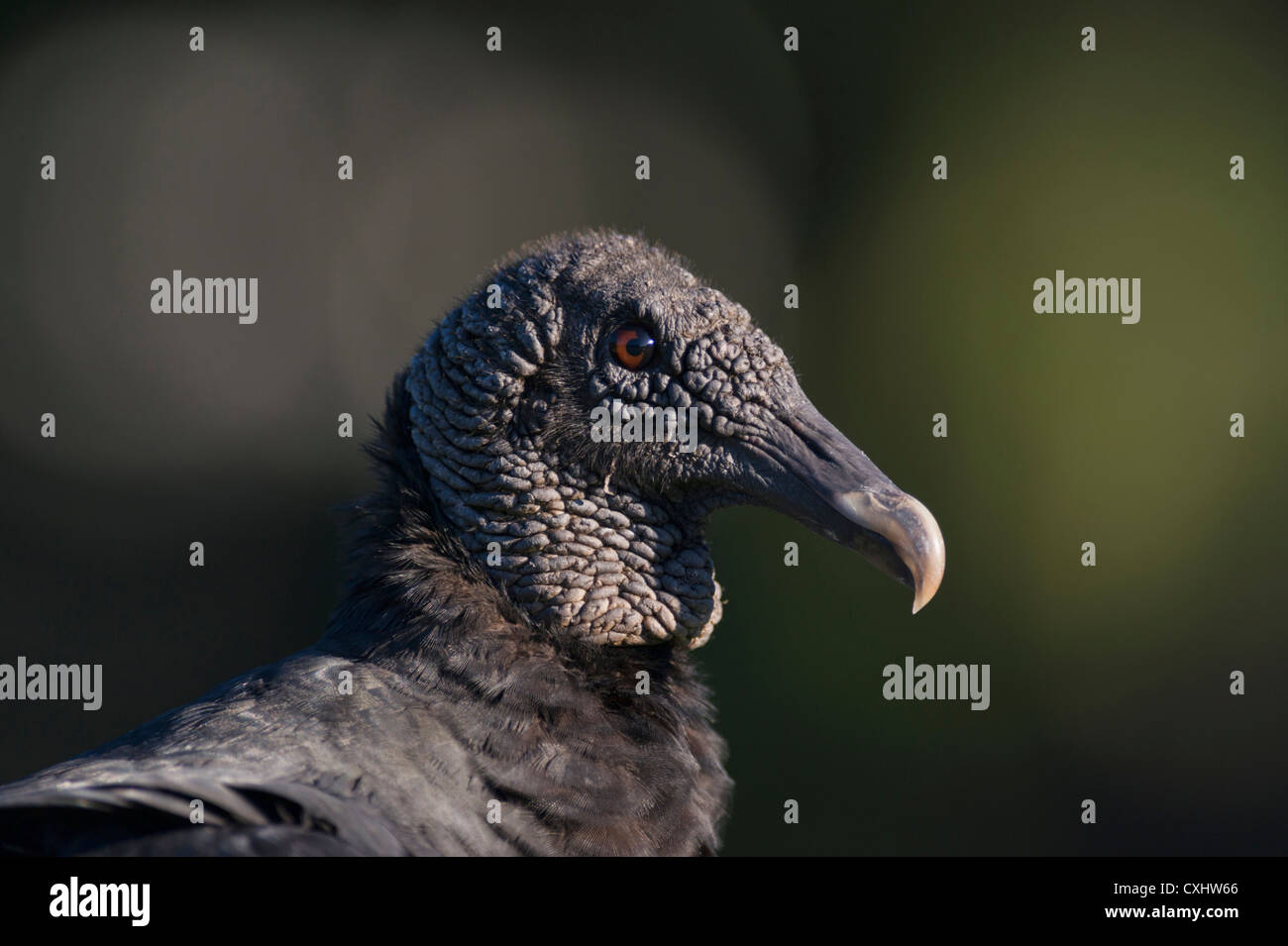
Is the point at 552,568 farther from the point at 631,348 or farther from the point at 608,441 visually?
the point at 631,348

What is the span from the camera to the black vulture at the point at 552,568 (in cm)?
296

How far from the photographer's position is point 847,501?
3.18 m

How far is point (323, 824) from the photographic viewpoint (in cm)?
Answer: 262

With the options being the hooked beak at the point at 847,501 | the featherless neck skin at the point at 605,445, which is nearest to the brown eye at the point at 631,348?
the featherless neck skin at the point at 605,445

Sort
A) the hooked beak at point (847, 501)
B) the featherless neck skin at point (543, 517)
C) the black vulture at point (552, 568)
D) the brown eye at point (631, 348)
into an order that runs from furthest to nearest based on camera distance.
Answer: the brown eye at point (631, 348), the featherless neck skin at point (543, 517), the hooked beak at point (847, 501), the black vulture at point (552, 568)

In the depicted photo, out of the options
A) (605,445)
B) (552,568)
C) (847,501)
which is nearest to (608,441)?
(605,445)

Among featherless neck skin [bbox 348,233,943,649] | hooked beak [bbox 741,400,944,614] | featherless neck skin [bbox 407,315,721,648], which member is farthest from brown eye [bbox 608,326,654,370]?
hooked beak [bbox 741,400,944,614]

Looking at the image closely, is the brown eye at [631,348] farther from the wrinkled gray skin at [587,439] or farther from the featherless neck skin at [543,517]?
the featherless neck skin at [543,517]

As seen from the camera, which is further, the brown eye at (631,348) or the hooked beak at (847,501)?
the brown eye at (631,348)

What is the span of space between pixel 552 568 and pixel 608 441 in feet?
1.19

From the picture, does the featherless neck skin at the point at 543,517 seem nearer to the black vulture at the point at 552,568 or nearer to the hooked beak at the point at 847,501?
the black vulture at the point at 552,568

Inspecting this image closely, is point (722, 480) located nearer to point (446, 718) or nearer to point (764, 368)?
point (764, 368)

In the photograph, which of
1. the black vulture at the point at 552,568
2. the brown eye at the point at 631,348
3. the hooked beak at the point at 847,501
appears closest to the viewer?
the black vulture at the point at 552,568

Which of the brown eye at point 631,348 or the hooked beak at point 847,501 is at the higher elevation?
the brown eye at point 631,348
